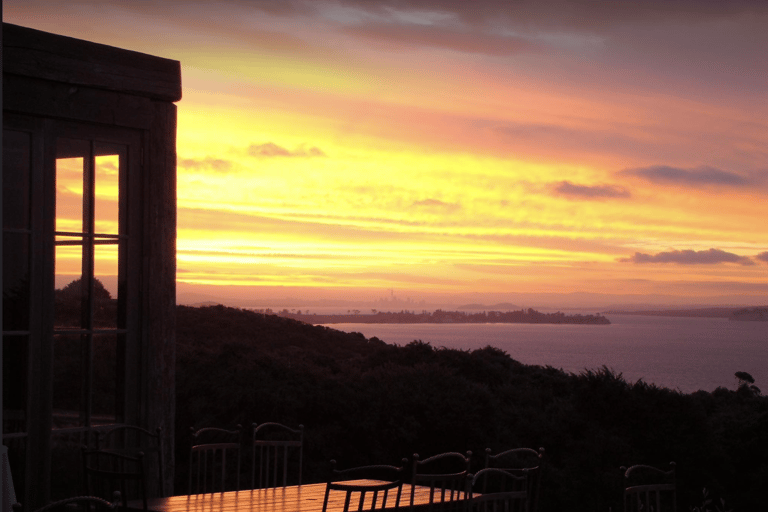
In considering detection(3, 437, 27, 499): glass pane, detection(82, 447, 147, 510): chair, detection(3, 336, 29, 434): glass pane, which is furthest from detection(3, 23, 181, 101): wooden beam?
detection(82, 447, 147, 510): chair

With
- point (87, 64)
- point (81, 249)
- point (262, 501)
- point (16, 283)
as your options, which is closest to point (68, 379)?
point (16, 283)

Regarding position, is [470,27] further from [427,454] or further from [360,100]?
[427,454]

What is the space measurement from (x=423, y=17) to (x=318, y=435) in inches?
187

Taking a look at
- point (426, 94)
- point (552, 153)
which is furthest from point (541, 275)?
point (426, 94)

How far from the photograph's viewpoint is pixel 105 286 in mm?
5074

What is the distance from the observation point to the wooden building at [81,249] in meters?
4.68

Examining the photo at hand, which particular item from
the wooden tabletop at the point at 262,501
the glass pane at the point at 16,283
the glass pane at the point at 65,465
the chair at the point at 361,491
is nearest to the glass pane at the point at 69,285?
the glass pane at the point at 16,283

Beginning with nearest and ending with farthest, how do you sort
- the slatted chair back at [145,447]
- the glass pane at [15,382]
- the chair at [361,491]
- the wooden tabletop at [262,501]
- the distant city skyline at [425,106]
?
the chair at [361,491] < the wooden tabletop at [262,501] < the glass pane at [15,382] < the slatted chair back at [145,447] < the distant city skyline at [425,106]

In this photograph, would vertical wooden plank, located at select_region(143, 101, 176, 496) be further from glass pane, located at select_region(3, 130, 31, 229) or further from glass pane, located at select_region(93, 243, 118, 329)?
glass pane, located at select_region(3, 130, 31, 229)

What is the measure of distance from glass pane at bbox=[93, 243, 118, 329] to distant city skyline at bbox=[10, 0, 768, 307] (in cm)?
57

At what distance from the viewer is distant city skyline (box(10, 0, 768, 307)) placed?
8.06 metres

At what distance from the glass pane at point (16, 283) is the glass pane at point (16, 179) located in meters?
0.09

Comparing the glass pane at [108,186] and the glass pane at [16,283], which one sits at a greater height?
the glass pane at [108,186]

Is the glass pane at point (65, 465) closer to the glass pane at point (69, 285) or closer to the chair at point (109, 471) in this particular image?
the chair at point (109, 471)
